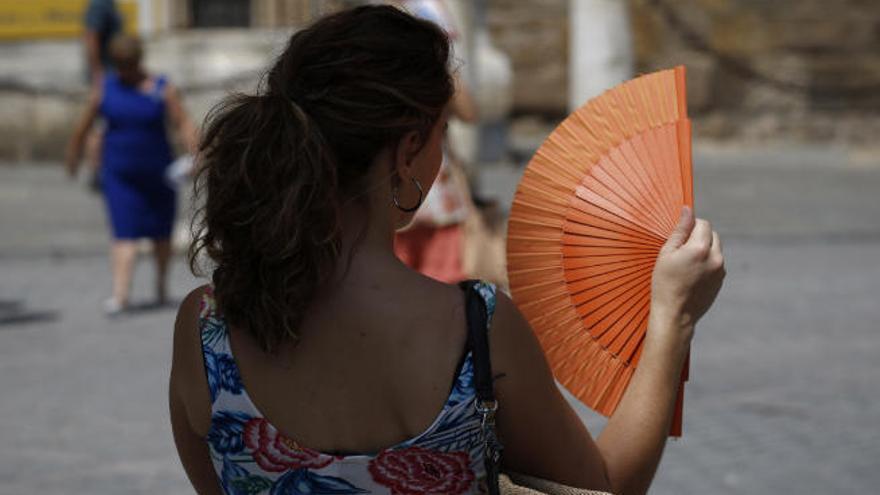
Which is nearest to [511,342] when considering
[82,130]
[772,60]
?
[82,130]

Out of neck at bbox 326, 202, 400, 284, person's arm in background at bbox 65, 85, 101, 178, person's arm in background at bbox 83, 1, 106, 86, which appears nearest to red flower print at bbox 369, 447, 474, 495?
neck at bbox 326, 202, 400, 284

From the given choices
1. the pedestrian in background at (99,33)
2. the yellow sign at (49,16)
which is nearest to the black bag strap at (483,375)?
the pedestrian in background at (99,33)

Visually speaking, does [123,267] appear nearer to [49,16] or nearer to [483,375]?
[483,375]

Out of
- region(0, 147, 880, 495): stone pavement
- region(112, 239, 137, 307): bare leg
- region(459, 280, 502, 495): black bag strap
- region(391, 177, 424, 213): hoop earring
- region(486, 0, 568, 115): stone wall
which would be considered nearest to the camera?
region(459, 280, 502, 495): black bag strap

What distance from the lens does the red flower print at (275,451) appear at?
192 centimetres

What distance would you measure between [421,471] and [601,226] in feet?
1.46

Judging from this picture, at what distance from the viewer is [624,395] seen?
207 centimetres

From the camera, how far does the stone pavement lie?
18.4 ft

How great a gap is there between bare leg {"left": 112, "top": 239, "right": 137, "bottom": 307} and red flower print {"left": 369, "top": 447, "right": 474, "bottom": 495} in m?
7.42

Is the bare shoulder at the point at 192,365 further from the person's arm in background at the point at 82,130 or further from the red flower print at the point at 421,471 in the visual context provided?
the person's arm in background at the point at 82,130

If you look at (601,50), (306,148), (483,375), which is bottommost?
(601,50)

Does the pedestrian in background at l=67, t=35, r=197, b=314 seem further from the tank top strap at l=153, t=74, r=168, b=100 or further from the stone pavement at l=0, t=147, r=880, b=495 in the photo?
the stone pavement at l=0, t=147, r=880, b=495

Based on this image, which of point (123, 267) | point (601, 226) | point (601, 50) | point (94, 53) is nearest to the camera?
point (601, 226)

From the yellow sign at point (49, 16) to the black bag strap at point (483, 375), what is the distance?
16.4 m
